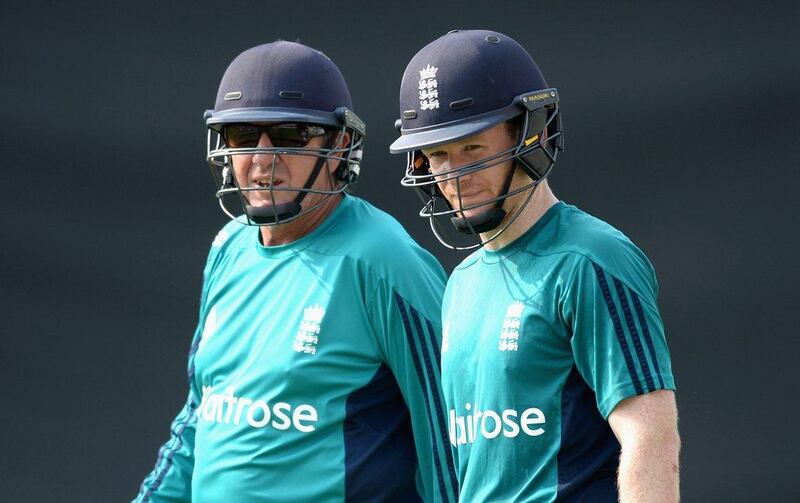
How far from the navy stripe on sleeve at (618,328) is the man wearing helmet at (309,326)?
23.8 inches

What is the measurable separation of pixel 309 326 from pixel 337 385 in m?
0.14

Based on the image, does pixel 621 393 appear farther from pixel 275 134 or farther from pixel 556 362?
pixel 275 134

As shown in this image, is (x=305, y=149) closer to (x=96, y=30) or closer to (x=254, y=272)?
(x=254, y=272)

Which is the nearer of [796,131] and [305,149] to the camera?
[305,149]

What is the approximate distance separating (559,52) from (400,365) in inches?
57.8

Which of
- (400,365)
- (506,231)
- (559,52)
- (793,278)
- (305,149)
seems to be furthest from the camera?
(559,52)

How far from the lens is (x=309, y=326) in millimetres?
2611

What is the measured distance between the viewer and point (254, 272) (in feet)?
9.23

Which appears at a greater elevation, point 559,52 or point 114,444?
point 559,52

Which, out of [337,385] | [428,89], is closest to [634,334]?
[428,89]

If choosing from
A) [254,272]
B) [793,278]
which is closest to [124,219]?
[254,272]

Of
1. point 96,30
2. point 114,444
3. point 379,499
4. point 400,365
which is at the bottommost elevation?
point 114,444

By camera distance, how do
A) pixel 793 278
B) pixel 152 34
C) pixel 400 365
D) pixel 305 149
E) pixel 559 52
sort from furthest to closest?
pixel 152 34 → pixel 559 52 → pixel 793 278 → pixel 305 149 → pixel 400 365

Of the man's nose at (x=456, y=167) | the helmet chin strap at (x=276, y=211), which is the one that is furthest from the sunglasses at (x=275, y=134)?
the man's nose at (x=456, y=167)
